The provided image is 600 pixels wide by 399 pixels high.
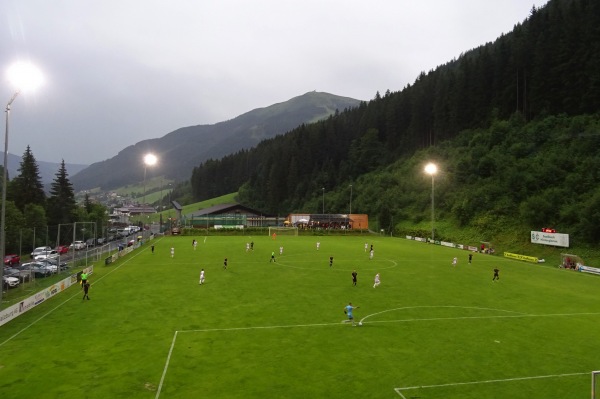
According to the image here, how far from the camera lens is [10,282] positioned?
3641 centimetres

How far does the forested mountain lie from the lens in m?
82.9

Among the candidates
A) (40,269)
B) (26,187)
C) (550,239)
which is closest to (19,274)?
(40,269)

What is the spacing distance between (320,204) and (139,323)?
117m

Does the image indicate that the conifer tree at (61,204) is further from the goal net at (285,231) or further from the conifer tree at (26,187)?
the goal net at (285,231)

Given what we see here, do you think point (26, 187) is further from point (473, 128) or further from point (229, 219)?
point (473, 128)

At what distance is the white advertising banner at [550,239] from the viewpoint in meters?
56.8

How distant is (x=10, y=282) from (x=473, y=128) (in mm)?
110158

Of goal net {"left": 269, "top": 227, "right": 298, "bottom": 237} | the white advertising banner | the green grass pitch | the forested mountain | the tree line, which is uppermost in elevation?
the forested mountain

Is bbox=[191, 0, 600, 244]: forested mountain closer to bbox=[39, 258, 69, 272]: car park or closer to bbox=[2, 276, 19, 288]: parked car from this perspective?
bbox=[39, 258, 69, 272]: car park

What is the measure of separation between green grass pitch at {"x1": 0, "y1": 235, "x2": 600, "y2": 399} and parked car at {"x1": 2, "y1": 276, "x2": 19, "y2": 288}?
640 centimetres

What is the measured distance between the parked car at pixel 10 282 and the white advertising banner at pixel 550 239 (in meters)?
66.3

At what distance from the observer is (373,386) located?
15969 mm

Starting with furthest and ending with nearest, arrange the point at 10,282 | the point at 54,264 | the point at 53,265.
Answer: the point at 54,264 → the point at 53,265 → the point at 10,282

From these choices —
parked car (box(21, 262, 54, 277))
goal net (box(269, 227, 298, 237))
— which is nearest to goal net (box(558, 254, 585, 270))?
goal net (box(269, 227, 298, 237))
